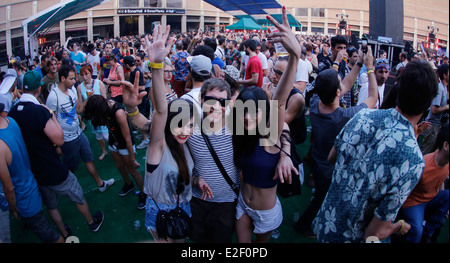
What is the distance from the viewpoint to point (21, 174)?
8.36ft

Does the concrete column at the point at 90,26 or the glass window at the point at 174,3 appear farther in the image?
the glass window at the point at 174,3

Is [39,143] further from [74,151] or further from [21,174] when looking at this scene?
[74,151]

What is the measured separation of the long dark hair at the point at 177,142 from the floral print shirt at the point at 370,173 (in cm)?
99

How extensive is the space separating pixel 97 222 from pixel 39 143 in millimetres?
1211

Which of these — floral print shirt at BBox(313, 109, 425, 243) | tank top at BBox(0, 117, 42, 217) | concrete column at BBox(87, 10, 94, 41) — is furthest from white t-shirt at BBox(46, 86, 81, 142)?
concrete column at BBox(87, 10, 94, 41)

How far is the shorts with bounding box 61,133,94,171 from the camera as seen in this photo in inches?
149

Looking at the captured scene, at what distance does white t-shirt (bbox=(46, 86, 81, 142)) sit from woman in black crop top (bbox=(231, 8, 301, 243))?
2611 mm

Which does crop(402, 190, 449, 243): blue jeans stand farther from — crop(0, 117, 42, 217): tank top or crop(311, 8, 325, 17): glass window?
crop(311, 8, 325, 17): glass window

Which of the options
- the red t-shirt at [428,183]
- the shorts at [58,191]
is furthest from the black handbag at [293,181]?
the shorts at [58,191]

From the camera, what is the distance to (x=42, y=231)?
2678 millimetres

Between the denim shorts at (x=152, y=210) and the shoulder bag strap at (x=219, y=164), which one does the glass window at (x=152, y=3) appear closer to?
the shoulder bag strap at (x=219, y=164)

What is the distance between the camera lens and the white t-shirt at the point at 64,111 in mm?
3748

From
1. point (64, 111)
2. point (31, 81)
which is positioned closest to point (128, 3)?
point (64, 111)
